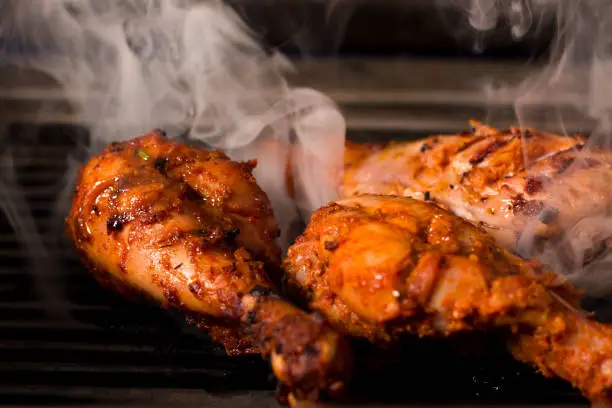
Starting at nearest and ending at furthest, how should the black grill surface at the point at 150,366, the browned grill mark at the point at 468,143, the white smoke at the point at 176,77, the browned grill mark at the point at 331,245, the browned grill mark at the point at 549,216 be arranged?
the browned grill mark at the point at 331,245, the black grill surface at the point at 150,366, the browned grill mark at the point at 549,216, the browned grill mark at the point at 468,143, the white smoke at the point at 176,77

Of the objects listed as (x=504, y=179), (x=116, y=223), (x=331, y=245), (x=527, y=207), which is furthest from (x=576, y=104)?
(x=116, y=223)

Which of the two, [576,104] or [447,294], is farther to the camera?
[576,104]

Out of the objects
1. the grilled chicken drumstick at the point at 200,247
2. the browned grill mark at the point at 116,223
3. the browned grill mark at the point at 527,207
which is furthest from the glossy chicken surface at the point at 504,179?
the browned grill mark at the point at 116,223

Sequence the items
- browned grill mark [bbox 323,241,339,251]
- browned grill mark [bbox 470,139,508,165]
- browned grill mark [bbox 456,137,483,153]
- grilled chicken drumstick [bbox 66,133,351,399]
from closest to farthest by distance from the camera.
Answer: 1. grilled chicken drumstick [bbox 66,133,351,399]
2. browned grill mark [bbox 323,241,339,251]
3. browned grill mark [bbox 470,139,508,165]
4. browned grill mark [bbox 456,137,483,153]

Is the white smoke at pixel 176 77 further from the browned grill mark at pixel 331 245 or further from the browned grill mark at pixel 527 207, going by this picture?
the browned grill mark at pixel 331 245

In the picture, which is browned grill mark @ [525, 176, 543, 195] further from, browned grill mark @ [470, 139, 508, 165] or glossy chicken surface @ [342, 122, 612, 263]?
browned grill mark @ [470, 139, 508, 165]

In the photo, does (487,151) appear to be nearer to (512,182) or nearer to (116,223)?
(512,182)

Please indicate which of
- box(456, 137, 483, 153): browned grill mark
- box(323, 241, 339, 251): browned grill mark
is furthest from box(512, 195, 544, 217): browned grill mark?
box(323, 241, 339, 251): browned grill mark
